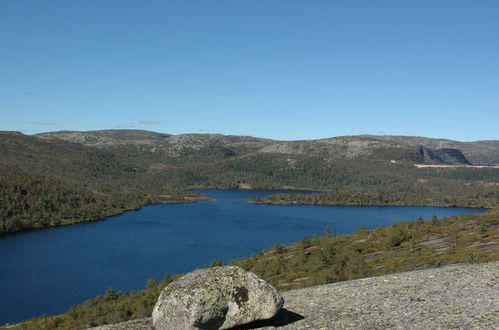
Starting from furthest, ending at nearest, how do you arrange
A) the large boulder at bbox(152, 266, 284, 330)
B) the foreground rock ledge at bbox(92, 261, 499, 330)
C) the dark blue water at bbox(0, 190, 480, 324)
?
the dark blue water at bbox(0, 190, 480, 324) < the foreground rock ledge at bbox(92, 261, 499, 330) < the large boulder at bbox(152, 266, 284, 330)

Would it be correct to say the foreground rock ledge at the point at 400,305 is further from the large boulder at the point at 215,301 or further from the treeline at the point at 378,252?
the treeline at the point at 378,252

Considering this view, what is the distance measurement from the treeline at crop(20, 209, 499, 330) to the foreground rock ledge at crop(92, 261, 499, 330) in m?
17.9

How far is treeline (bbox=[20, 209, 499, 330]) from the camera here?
65.5 m

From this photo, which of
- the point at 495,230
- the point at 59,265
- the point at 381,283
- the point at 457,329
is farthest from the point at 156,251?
the point at 457,329

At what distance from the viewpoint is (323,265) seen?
8694cm

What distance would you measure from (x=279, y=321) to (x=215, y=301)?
541cm

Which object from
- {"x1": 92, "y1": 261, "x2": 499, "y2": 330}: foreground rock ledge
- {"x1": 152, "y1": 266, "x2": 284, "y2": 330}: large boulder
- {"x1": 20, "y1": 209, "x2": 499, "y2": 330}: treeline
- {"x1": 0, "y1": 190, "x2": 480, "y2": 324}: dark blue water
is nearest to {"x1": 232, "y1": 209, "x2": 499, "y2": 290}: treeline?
{"x1": 20, "y1": 209, "x2": 499, "y2": 330}: treeline

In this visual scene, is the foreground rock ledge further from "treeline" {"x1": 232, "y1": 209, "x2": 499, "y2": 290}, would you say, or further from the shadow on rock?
"treeline" {"x1": 232, "y1": 209, "x2": 499, "y2": 290}

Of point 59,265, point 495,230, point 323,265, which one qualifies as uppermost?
point 495,230

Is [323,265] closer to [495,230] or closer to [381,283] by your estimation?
[495,230]

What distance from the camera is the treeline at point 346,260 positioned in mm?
65500

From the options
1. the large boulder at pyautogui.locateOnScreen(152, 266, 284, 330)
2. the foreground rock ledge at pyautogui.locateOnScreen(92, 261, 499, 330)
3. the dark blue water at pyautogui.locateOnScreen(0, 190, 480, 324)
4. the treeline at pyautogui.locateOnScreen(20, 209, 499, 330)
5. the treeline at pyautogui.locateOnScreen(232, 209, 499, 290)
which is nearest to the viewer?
the large boulder at pyautogui.locateOnScreen(152, 266, 284, 330)

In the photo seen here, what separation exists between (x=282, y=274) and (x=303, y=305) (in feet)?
212

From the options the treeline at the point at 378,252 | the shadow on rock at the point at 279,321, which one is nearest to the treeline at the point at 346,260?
the treeline at the point at 378,252
